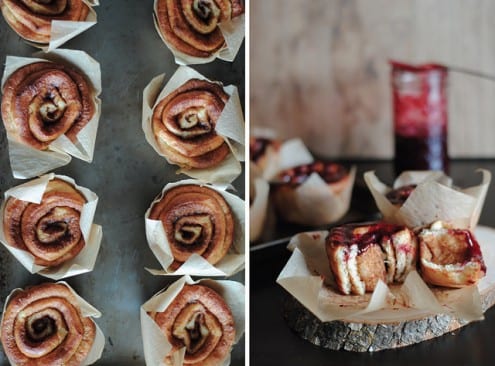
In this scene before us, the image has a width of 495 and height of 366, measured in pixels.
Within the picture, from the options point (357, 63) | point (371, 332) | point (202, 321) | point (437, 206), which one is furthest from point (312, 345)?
point (357, 63)

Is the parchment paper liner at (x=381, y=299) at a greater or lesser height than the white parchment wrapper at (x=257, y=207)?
lesser

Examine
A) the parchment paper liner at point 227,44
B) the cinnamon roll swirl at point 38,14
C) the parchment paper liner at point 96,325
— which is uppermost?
the cinnamon roll swirl at point 38,14

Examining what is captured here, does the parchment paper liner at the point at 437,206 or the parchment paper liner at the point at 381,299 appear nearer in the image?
the parchment paper liner at the point at 381,299

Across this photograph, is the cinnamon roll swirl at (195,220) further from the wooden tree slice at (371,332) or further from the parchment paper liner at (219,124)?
the wooden tree slice at (371,332)

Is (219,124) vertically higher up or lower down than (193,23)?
lower down

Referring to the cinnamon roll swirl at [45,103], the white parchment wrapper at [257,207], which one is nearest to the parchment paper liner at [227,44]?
the cinnamon roll swirl at [45,103]

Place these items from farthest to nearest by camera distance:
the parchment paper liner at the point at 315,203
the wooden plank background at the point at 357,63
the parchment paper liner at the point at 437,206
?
the wooden plank background at the point at 357,63 → the parchment paper liner at the point at 315,203 → the parchment paper liner at the point at 437,206

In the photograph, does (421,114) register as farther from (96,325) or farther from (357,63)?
(96,325)
